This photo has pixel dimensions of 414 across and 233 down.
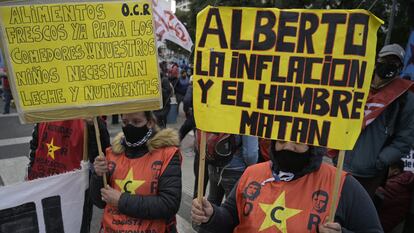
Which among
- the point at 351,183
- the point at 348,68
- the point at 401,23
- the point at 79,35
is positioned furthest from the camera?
the point at 401,23

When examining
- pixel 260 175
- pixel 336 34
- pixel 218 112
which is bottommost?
pixel 260 175

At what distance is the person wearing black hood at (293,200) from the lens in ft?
5.50

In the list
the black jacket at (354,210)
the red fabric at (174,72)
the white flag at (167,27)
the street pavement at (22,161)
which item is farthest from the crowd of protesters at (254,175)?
the red fabric at (174,72)

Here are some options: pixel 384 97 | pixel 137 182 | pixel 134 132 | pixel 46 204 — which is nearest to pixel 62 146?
pixel 46 204

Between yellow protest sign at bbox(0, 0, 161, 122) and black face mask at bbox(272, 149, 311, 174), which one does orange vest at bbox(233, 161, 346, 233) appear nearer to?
black face mask at bbox(272, 149, 311, 174)

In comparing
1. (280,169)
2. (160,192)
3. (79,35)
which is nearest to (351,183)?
(280,169)

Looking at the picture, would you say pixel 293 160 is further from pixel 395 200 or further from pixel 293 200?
pixel 395 200

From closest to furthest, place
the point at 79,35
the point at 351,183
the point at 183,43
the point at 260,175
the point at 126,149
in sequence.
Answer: the point at 351,183, the point at 260,175, the point at 79,35, the point at 126,149, the point at 183,43

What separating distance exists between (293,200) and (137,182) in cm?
98

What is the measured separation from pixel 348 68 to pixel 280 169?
58 cm

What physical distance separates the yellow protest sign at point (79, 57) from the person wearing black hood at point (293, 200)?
32.9 inches

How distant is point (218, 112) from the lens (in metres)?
1.74

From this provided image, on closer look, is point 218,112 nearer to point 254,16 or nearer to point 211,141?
point 254,16

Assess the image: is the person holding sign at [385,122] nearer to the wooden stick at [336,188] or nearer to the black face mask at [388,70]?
the black face mask at [388,70]
